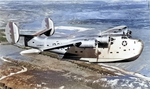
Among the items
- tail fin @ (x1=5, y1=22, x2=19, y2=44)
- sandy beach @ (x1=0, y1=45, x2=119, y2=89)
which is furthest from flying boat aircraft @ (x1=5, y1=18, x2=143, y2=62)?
sandy beach @ (x1=0, y1=45, x2=119, y2=89)

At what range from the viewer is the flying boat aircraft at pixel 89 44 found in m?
3.79

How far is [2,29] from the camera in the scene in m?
4.36

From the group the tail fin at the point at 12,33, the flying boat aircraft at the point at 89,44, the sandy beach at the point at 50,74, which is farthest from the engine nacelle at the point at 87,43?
the tail fin at the point at 12,33

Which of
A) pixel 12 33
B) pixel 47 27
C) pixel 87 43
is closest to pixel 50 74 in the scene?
pixel 47 27

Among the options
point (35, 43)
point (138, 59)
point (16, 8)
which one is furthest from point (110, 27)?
point (16, 8)

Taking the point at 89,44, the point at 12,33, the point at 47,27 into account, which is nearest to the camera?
the point at 89,44

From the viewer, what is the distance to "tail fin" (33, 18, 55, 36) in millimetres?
4211

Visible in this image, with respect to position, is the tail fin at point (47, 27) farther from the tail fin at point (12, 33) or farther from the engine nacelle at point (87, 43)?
the engine nacelle at point (87, 43)

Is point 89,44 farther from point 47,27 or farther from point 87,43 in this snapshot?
point 47,27

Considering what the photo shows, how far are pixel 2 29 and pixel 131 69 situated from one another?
2.61 metres

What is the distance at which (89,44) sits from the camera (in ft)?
12.0

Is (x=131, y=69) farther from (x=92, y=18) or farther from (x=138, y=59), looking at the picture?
(x=92, y=18)

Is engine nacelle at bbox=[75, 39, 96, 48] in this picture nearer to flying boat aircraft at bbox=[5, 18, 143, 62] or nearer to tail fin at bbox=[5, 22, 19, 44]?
flying boat aircraft at bbox=[5, 18, 143, 62]

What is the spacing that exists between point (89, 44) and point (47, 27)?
40.6 inches
